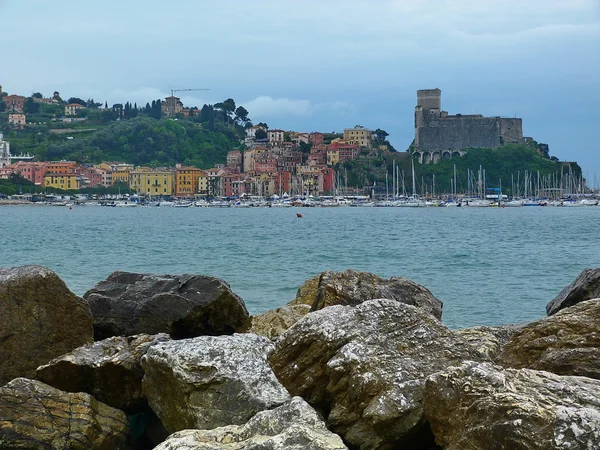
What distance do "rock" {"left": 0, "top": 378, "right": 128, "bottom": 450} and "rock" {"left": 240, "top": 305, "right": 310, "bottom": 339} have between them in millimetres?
2875

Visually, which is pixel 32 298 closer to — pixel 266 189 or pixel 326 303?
pixel 326 303

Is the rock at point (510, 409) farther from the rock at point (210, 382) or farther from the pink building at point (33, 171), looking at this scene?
the pink building at point (33, 171)

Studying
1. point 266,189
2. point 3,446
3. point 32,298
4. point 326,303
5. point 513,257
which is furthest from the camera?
point 266,189

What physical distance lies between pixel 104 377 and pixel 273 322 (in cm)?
311

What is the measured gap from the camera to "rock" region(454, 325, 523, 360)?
21.8 ft

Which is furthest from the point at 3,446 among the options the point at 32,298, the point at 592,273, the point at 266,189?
the point at 266,189

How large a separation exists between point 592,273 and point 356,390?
14.8ft

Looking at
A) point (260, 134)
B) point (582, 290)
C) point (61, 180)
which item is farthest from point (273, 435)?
point (260, 134)

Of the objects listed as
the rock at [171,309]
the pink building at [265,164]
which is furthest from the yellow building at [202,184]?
the rock at [171,309]

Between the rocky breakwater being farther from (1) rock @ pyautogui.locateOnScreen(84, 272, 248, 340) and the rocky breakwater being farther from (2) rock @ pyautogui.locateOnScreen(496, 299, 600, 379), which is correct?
(2) rock @ pyautogui.locateOnScreen(496, 299, 600, 379)

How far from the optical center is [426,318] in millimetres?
6574

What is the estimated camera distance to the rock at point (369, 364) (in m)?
5.73

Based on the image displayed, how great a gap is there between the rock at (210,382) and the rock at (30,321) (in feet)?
6.52

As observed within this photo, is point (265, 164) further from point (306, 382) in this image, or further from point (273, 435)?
point (273, 435)
